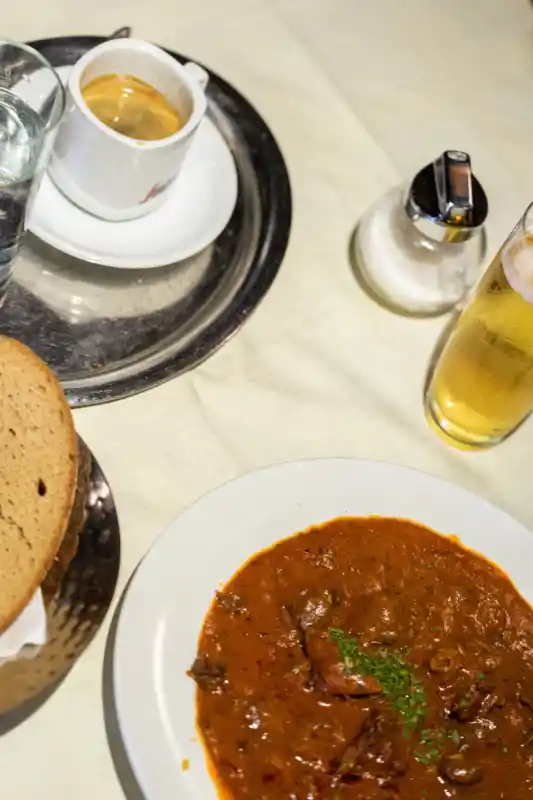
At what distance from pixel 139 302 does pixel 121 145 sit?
21cm

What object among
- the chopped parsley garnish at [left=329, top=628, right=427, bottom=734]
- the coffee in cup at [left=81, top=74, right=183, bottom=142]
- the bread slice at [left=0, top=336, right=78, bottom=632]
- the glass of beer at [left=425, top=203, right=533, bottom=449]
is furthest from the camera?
the coffee in cup at [left=81, top=74, right=183, bottom=142]

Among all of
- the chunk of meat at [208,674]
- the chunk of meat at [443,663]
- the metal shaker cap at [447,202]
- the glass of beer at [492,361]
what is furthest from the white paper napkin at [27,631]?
the metal shaker cap at [447,202]

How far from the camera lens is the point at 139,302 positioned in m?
1.21

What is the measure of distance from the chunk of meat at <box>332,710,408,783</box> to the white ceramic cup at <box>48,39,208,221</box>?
661 mm

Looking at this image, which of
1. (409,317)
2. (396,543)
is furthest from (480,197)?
(396,543)

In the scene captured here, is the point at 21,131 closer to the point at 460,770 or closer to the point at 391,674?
the point at 391,674

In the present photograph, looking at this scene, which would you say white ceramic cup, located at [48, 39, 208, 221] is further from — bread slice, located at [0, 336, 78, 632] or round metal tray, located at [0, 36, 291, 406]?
bread slice, located at [0, 336, 78, 632]

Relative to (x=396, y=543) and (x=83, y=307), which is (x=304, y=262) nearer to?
(x=83, y=307)

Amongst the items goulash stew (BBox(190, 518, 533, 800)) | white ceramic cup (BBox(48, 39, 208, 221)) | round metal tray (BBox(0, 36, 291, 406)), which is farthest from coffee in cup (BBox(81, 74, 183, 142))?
goulash stew (BBox(190, 518, 533, 800))

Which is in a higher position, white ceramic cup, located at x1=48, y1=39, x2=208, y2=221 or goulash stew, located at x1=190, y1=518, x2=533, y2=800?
white ceramic cup, located at x1=48, y1=39, x2=208, y2=221

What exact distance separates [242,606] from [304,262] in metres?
0.52

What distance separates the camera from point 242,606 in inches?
38.7

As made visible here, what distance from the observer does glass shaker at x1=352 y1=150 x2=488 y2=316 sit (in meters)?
1.20

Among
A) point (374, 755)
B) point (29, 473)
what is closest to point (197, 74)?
point (29, 473)
